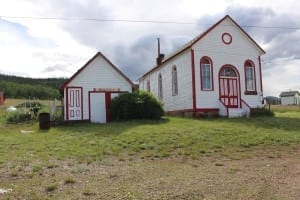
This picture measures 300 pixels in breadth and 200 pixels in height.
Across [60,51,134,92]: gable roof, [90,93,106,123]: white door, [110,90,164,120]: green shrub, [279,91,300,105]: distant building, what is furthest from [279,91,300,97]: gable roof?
[90,93,106,123]: white door

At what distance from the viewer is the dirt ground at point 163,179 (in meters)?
8.09

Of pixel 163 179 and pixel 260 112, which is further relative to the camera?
pixel 260 112

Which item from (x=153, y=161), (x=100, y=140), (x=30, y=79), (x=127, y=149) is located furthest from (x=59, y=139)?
(x=30, y=79)

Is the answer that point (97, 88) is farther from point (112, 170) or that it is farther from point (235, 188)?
point (235, 188)

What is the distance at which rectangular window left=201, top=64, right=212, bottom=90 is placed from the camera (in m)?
26.2

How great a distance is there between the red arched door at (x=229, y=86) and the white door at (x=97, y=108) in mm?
7756

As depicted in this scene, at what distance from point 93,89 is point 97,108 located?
1.25m

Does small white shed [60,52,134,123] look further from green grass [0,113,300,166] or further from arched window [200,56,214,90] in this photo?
green grass [0,113,300,166]

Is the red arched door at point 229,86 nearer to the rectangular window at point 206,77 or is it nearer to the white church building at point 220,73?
the white church building at point 220,73

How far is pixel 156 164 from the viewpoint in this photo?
1150cm

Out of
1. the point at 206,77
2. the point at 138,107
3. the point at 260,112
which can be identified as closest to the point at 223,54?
the point at 206,77

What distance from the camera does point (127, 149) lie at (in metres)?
14.0

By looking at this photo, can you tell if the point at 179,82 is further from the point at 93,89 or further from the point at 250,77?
the point at 93,89

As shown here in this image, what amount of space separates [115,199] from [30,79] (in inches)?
2968
